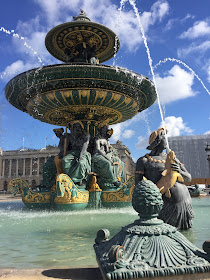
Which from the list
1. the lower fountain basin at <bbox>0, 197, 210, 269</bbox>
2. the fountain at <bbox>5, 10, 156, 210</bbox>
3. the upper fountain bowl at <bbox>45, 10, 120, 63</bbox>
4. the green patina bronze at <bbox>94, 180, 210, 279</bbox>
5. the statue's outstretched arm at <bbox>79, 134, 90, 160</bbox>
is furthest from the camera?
the upper fountain bowl at <bbox>45, 10, 120, 63</bbox>

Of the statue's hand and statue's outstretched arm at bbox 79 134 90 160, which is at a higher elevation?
statue's outstretched arm at bbox 79 134 90 160

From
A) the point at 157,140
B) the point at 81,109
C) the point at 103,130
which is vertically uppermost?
the point at 81,109

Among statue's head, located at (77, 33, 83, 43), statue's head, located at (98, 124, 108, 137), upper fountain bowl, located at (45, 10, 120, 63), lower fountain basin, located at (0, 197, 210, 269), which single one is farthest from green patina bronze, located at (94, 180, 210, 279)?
statue's head, located at (77, 33, 83, 43)

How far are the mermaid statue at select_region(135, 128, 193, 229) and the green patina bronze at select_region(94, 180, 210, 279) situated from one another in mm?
1543

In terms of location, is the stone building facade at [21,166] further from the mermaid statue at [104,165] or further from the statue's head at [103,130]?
the mermaid statue at [104,165]

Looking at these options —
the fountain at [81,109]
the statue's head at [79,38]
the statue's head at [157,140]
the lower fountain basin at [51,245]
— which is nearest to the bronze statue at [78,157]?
the fountain at [81,109]

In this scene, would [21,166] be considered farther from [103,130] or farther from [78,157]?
[78,157]

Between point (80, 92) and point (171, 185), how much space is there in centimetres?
580

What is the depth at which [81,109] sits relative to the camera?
9281 mm

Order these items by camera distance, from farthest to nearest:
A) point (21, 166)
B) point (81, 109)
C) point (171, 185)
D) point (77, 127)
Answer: point (21, 166) < point (81, 109) < point (77, 127) < point (171, 185)

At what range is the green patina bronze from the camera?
158 cm

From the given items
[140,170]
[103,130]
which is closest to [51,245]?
[140,170]

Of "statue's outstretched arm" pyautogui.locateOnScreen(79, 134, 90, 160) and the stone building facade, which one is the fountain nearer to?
"statue's outstretched arm" pyautogui.locateOnScreen(79, 134, 90, 160)

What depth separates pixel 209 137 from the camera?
5103cm
